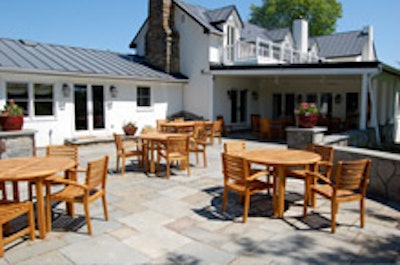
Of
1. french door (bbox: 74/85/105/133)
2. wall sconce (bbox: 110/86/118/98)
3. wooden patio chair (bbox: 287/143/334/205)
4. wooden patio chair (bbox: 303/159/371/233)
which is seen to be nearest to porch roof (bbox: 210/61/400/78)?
wall sconce (bbox: 110/86/118/98)

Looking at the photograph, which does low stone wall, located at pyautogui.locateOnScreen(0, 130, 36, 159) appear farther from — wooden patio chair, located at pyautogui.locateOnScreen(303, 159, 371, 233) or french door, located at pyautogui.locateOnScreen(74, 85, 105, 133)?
wooden patio chair, located at pyautogui.locateOnScreen(303, 159, 371, 233)

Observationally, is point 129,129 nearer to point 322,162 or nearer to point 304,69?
point 304,69

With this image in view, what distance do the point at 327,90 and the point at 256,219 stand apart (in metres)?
14.6

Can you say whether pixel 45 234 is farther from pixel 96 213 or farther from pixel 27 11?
pixel 27 11

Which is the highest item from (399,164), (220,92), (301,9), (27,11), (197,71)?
(301,9)

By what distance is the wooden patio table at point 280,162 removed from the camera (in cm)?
457

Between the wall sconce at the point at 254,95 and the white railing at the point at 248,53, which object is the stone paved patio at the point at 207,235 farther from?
the wall sconce at the point at 254,95

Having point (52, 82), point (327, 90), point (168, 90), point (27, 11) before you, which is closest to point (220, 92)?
point (168, 90)

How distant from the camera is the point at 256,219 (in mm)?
4566

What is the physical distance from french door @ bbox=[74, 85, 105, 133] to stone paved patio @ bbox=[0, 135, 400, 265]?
6965 millimetres

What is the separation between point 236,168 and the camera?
4578 mm

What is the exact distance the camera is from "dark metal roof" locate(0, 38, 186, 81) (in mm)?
10477

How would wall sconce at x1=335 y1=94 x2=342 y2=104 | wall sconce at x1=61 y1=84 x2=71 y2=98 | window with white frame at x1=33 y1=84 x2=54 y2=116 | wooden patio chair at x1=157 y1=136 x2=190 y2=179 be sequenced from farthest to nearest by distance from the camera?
wall sconce at x1=335 y1=94 x2=342 y2=104 → wall sconce at x1=61 y1=84 x2=71 y2=98 → window with white frame at x1=33 y1=84 x2=54 y2=116 → wooden patio chair at x1=157 y1=136 x2=190 y2=179

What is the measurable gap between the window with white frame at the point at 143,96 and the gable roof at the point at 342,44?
14.3 meters
